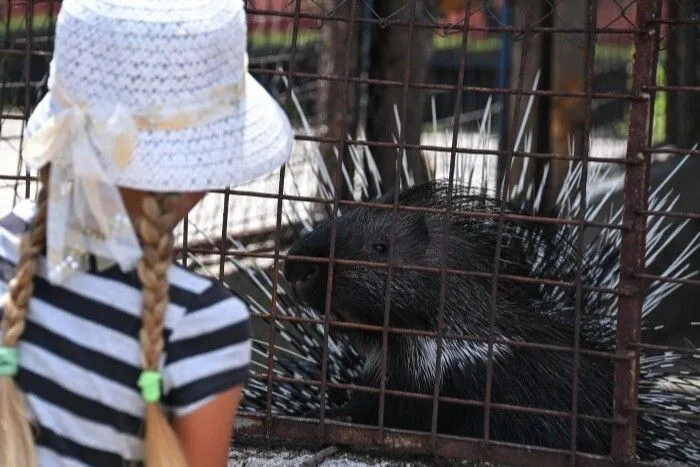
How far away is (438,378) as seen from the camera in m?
2.57

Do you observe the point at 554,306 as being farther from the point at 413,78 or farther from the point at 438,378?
the point at 413,78

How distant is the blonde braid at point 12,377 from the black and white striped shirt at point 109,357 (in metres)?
0.02

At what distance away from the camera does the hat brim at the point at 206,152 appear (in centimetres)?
122

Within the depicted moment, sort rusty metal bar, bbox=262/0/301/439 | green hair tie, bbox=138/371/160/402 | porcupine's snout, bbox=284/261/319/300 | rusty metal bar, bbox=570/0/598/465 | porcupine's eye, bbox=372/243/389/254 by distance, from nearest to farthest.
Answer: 1. green hair tie, bbox=138/371/160/402
2. rusty metal bar, bbox=570/0/598/465
3. rusty metal bar, bbox=262/0/301/439
4. porcupine's snout, bbox=284/261/319/300
5. porcupine's eye, bbox=372/243/389/254

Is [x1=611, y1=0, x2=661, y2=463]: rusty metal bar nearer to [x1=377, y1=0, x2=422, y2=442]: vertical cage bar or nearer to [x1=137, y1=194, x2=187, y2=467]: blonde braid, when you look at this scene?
[x1=377, y1=0, x2=422, y2=442]: vertical cage bar

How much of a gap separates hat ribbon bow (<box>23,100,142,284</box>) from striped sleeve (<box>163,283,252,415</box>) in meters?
0.09

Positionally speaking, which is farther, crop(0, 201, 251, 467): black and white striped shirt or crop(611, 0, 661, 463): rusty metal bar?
crop(611, 0, 661, 463): rusty metal bar

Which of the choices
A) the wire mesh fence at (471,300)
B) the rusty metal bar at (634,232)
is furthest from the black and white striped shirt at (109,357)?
the rusty metal bar at (634,232)

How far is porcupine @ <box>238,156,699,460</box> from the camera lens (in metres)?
2.75

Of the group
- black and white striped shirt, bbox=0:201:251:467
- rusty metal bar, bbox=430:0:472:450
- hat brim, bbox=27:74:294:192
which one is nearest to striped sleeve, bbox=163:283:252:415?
black and white striped shirt, bbox=0:201:251:467

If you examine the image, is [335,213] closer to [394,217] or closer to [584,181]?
[394,217]

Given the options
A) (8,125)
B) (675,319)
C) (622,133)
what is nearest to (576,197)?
(675,319)

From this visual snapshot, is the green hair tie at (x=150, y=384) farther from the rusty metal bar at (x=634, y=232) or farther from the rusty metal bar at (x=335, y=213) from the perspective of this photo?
the rusty metal bar at (x=634, y=232)

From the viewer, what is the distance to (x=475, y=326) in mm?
2846
